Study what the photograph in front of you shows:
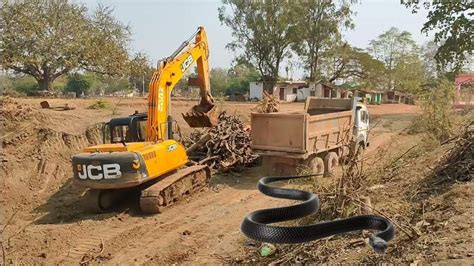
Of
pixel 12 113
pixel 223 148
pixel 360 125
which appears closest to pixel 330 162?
pixel 360 125

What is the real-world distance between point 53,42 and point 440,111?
24042 millimetres

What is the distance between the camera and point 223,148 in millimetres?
13391

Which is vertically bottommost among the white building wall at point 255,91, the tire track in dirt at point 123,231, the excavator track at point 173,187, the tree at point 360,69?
the tire track in dirt at point 123,231

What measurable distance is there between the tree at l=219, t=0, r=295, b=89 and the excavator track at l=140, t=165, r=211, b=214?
3113cm

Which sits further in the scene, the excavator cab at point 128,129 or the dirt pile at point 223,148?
the dirt pile at point 223,148

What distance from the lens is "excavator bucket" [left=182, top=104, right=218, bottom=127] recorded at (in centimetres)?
1220

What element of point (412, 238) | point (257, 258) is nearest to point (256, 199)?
point (257, 258)

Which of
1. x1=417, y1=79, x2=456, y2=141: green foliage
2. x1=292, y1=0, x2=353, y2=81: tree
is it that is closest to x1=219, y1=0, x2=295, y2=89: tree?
x1=292, y1=0, x2=353, y2=81: tree

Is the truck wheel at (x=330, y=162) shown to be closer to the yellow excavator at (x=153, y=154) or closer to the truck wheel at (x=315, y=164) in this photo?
the truck wheel at (x=315, y=164)

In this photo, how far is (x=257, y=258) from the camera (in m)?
5.90

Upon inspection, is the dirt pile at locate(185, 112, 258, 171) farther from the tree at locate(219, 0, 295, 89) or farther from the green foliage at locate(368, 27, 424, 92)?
the green foliage at locate(368, 27, 424, 92)

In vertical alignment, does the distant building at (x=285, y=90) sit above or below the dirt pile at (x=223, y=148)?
above

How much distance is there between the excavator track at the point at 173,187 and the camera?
929 cm

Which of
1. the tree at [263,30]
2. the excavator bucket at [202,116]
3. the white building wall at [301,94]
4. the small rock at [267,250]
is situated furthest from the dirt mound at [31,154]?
the white building wall at [301,94]
